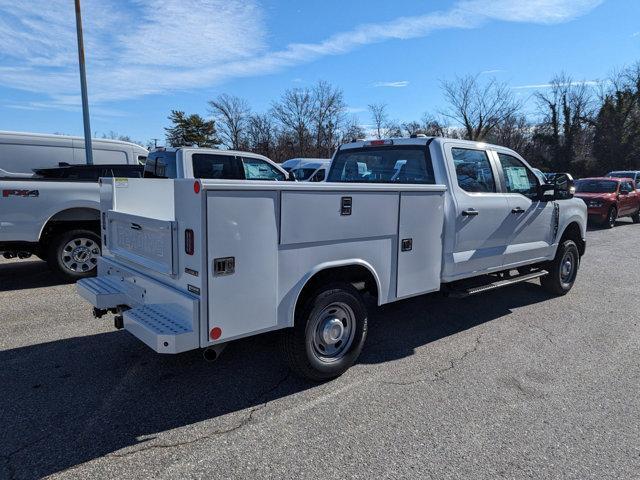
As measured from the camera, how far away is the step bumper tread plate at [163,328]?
9.78 ft

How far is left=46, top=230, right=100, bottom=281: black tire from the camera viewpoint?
23.0 ft

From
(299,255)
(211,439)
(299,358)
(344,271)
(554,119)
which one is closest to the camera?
(211,439)

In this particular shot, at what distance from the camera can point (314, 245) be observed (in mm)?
3533

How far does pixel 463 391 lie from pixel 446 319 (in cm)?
195

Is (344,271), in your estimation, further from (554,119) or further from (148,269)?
(554,119)

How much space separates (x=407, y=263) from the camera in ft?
14.2

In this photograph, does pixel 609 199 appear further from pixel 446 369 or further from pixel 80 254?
pixel 80 254

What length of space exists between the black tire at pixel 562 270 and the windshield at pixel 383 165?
3.08m

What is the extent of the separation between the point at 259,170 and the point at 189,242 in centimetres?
618

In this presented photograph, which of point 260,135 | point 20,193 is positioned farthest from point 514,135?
point 20,193

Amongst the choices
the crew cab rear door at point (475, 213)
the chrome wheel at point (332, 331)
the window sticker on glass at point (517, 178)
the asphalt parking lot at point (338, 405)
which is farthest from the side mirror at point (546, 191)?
the chrome wheel at point (332, 331)

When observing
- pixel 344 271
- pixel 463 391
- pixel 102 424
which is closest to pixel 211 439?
pixel 102 424

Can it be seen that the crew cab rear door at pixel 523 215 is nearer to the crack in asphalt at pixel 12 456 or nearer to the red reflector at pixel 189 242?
the red reflector at pixel 189 242

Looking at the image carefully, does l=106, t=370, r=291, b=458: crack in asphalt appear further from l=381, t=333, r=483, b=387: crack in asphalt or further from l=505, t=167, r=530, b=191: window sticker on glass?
l=505, t=167, r=530, b=191: window sticker on glass
